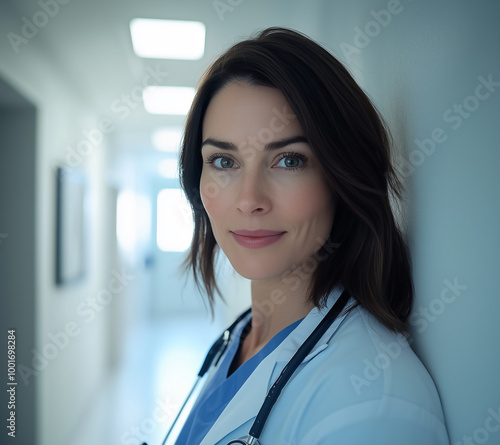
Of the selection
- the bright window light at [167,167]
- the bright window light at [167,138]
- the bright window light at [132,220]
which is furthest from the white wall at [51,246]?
the bright window light at [167,167]

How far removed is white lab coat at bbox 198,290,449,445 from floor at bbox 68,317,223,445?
2.16 m

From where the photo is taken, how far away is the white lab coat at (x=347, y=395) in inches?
23.0

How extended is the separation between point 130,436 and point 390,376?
316cm

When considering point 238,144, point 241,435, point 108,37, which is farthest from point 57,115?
point 241,435

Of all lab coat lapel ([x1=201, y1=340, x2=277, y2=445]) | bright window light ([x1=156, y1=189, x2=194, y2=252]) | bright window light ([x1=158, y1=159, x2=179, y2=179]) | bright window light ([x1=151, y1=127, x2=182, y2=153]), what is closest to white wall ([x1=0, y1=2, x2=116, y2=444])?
bright window light ([x1=151, y1=127, x2=182, y2=153])

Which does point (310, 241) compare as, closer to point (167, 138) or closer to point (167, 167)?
point (167, 138)

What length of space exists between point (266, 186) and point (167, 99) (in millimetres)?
2924

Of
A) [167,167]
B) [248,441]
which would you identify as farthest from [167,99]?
[167,167]

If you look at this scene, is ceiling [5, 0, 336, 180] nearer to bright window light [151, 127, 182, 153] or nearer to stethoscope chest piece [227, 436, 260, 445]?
bright window light [151, 127, 182, 153]

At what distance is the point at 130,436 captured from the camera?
311 cm

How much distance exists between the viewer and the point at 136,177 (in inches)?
277

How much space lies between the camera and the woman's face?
32.5 inches

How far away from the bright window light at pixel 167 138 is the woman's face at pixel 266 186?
3.36 meters

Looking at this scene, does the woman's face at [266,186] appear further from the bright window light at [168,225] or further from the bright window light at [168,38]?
the bright window light at [168,225]
